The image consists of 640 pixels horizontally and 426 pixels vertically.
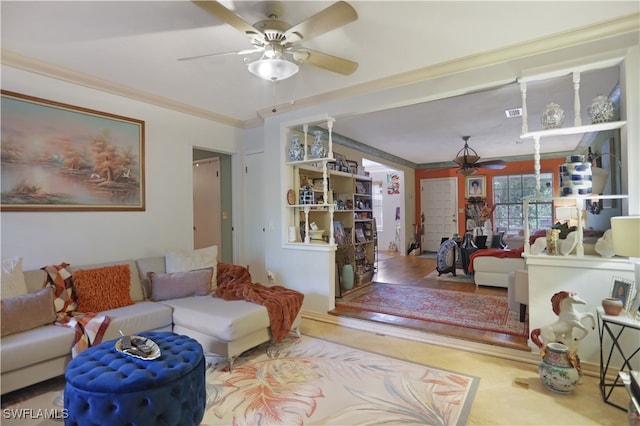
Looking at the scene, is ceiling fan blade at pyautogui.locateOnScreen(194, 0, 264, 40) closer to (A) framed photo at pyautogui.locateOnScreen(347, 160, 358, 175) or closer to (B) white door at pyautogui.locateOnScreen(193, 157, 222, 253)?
(B) white door at pyautogui.locateOnScreen(193, 157, 222, 253)

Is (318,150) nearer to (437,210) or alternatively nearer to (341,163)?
(341,163)

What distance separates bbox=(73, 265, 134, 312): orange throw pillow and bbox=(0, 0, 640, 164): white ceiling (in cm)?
191

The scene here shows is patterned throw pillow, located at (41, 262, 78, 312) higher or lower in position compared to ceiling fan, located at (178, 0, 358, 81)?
lower

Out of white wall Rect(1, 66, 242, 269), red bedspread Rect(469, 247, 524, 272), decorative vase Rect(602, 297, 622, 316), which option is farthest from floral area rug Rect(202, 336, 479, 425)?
red bedspread Rect(469, 247, 524, 272)

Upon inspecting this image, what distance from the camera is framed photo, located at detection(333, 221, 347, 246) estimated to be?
5032 mm

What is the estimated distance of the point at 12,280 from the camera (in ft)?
8.21

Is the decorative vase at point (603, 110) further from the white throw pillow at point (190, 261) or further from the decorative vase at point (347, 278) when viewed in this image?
the white throw pillow at point (190, 261)

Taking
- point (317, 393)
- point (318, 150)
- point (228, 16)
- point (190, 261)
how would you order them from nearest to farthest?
point (228, 16)
point (317, 393)
point (190, 261)
point (318, 150)

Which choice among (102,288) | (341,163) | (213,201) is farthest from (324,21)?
(213,201)

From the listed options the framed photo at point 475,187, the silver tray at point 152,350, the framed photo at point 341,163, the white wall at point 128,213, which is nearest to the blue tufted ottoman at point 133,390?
the silver tray at point 152,350

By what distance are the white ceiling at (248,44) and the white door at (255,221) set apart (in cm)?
102

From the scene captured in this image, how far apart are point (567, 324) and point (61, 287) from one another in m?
3.99

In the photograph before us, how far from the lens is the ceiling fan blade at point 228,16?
1792mm

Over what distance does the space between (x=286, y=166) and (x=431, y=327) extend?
8.28 feet
